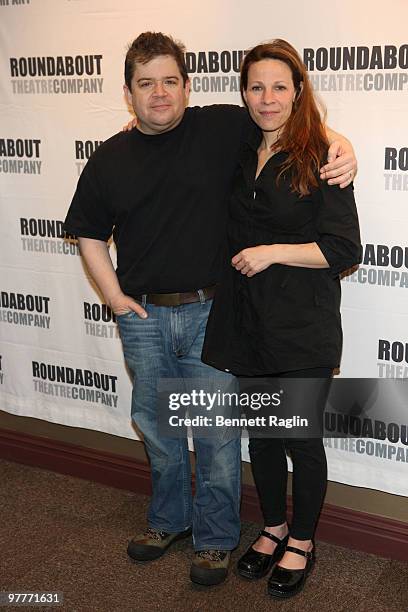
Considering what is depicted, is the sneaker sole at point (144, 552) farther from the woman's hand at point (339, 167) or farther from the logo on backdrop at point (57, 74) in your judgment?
the logo on backdrop at point (57, 74)

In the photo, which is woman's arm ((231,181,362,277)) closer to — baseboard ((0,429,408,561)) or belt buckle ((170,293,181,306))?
belt buckle ((170,293,181,306))

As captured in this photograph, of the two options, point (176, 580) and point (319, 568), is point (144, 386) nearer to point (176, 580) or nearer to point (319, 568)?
point (176, 580)

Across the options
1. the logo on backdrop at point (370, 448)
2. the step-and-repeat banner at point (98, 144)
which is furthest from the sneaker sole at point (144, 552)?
the logo on backdrop at point (370, 448)

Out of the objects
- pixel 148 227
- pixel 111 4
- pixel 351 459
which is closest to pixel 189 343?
pixel 148 227

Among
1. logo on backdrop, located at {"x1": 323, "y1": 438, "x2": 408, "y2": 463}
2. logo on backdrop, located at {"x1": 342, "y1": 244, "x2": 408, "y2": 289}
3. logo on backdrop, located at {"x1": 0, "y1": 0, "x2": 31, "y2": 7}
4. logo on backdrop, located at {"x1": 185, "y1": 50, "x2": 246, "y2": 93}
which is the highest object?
logo on backdrop, located at {"x1": 0, "y1": 0, "x2": 31, "y2": 7}

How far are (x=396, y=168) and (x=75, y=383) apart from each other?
1606mm

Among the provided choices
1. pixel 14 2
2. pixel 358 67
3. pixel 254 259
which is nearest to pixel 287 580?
pixel 254 259

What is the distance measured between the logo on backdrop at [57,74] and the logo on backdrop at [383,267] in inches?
46.2

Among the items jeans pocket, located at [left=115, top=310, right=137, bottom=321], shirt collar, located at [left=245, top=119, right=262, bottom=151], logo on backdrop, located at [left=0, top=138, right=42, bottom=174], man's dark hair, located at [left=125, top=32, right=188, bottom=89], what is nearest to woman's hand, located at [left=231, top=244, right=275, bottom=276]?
shirt collar, located at [left=245, top=119, right=262, bottom=151]

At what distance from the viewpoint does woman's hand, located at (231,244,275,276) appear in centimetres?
222

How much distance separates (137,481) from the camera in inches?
126

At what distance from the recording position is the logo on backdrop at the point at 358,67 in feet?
7.70

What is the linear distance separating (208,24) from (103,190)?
70 cm

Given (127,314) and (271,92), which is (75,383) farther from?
(271,92)
